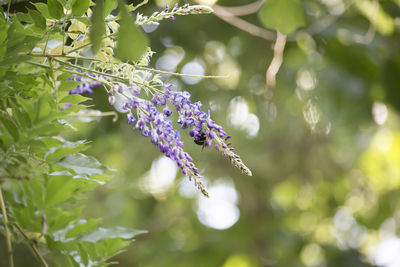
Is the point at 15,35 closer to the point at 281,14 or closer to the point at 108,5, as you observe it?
the point at 108,5

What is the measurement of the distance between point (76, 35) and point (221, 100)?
1395 mm

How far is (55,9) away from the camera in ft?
1.52

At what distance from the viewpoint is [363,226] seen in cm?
274

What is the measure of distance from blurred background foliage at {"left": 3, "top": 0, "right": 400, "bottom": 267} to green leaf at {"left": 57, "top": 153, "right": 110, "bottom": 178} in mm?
668

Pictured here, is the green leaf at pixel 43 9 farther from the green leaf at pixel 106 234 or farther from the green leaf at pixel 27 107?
the green leaf at pixel 106 234

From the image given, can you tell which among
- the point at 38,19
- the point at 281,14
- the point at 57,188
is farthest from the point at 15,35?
the point at 281,14

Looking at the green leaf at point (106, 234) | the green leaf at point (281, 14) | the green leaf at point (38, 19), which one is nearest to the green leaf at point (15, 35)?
the green leaf at point (38, 19)

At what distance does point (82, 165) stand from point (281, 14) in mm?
464

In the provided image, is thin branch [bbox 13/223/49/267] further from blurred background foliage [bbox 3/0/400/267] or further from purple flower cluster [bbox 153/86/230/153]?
blurred background foliage [bbox 3/0/400/267]

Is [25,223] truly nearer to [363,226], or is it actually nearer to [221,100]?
[221,100]

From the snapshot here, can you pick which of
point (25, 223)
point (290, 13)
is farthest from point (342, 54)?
point (25, 223)

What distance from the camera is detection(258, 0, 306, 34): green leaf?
78 centimetres

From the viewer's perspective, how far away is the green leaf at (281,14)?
0.78 m

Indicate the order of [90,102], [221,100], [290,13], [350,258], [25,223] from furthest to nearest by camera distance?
[350,258] < [221,100] < [90,102] < [290,13] < [25,223]
